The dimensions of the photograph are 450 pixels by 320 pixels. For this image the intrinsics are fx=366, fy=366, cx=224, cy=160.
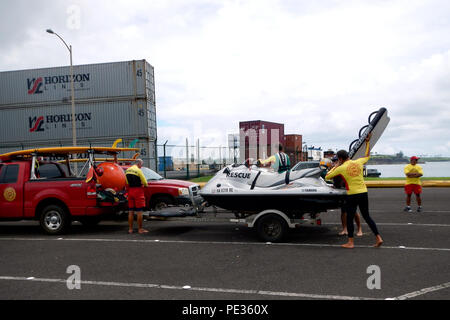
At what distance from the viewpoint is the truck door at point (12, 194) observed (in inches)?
335

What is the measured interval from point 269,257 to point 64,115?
21.2 meters

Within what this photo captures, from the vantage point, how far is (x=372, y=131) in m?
7.87

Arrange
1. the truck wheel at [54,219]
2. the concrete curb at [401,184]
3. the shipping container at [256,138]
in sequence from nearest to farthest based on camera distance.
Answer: the truck wheel at [54,219] < the concrete curb at [401,184] < the shipping container at [256,138]

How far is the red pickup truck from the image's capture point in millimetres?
8289

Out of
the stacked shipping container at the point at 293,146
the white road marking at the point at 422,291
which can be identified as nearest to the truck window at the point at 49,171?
the white road marking at the point at 422,291

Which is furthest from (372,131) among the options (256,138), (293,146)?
(293,146)

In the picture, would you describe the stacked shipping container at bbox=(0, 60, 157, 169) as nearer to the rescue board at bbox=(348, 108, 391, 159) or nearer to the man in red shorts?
the man in red shorts

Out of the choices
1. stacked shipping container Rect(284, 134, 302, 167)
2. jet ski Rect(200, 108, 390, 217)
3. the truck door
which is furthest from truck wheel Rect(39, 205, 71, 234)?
stacked shipping container Rect(284, 134, 302, 167)

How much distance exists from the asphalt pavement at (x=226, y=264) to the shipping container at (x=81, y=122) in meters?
14.5

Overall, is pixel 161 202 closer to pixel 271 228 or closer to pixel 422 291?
Answer: pixel 271 228

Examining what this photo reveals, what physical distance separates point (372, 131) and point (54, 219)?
7.40 metres

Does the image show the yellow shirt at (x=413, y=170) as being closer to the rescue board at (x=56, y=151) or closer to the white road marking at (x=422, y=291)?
the white road marking at (x=422, y=291)

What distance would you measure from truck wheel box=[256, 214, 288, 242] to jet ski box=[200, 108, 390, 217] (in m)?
0.20
